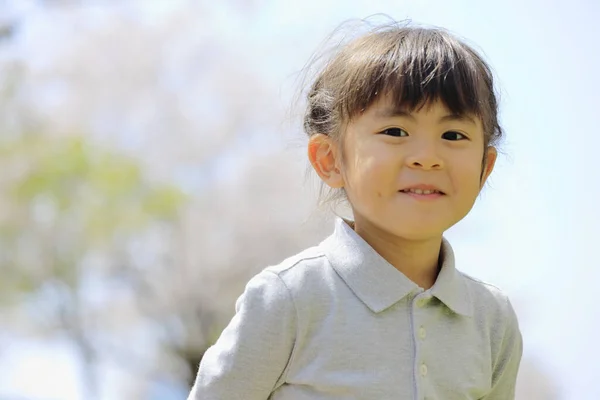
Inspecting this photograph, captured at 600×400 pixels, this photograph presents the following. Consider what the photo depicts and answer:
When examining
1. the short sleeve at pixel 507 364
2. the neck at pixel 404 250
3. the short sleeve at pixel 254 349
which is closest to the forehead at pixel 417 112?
the neck at pixel 404 250

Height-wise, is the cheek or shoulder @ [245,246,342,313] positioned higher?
the cheek

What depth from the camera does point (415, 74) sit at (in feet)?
5.07

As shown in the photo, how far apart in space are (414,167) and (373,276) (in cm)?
22

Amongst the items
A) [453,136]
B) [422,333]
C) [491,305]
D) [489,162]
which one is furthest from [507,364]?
[453,136]

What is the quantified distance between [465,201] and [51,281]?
34.6ft

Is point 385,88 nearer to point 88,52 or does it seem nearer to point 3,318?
point 88,52

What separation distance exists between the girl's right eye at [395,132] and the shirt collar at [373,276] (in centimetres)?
21

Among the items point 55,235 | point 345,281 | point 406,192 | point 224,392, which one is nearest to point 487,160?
point 406,192

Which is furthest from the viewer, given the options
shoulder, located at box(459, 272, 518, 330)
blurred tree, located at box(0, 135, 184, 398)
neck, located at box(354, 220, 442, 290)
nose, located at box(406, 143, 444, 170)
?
blurred tree, located at box(0, 135, 184, 398)

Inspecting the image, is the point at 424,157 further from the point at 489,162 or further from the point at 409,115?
the point at 489,162

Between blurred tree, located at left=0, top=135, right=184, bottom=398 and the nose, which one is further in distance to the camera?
blurred tree, located at left=0, top=135, right=184, bottom=398

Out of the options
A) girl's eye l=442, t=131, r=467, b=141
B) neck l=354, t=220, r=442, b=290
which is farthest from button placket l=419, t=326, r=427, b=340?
girl's eye l=442, t=131, r=467, b=141

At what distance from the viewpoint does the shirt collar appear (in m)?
1.59

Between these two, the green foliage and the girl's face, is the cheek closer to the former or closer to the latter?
the girl's face
